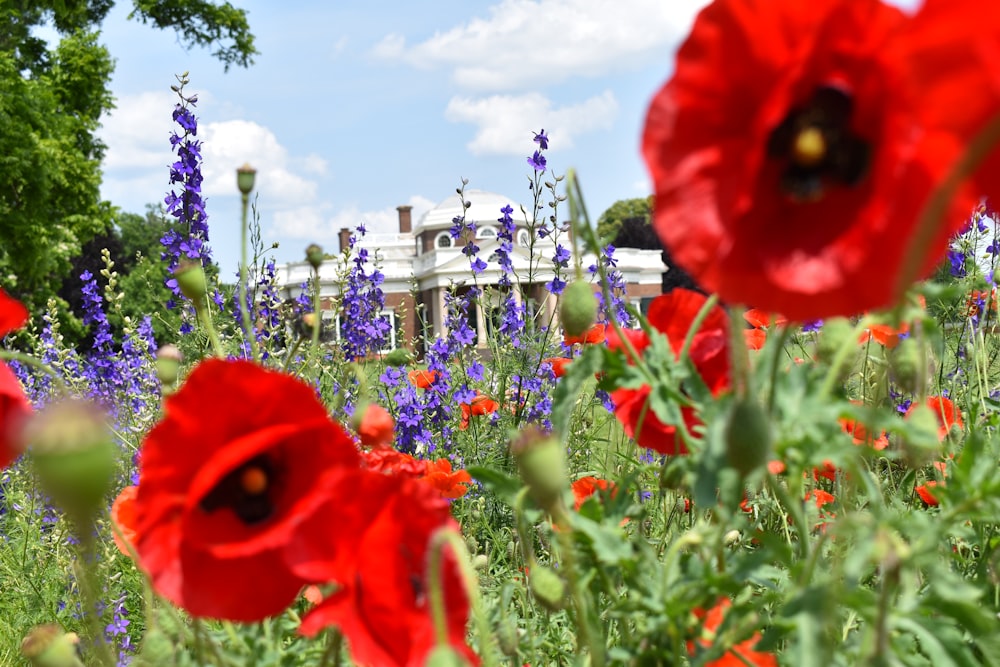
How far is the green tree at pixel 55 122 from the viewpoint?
14.1 m

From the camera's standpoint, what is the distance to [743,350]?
619 millimetres

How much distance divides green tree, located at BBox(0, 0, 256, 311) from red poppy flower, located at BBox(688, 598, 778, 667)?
13.6 metres

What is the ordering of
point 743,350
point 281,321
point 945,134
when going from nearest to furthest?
point 945,134 → point 743,350 → point 281,321

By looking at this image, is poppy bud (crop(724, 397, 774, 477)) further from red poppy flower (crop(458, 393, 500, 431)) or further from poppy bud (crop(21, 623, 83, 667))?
red poppy flower (crop(458, 393, 500, 431))

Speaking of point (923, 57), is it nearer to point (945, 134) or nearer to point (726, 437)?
point (945, 134)

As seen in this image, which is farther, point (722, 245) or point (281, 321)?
point (281, 321)

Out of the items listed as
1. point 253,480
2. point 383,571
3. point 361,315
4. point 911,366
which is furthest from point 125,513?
point 361,315

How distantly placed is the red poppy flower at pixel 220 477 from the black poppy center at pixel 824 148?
37cm

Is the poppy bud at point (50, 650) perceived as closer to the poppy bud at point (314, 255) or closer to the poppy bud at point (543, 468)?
the poppy bud at point (543, 468)

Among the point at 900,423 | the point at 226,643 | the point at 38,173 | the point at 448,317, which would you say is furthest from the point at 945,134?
the point at 38,173

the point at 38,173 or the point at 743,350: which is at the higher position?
the point at 38,173

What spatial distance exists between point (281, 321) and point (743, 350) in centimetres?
349

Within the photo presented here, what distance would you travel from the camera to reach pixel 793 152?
0.58 metres

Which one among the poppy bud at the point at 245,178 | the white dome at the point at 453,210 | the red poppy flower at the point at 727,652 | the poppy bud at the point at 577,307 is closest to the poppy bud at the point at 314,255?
the poppy bud at the point at 245,178
